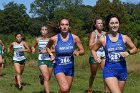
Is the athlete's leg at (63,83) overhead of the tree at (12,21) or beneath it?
beneath

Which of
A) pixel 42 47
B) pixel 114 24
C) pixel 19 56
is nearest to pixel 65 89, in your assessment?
pixel 114 24

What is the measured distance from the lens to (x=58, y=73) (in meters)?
8.55

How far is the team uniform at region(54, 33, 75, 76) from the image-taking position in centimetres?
851

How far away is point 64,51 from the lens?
27.9ft

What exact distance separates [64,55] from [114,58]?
1.44m

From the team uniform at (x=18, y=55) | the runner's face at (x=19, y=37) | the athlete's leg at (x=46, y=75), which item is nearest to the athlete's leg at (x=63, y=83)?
the athlete's leg at (x=46, y=75)

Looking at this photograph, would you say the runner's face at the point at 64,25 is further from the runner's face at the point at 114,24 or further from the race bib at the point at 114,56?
the race bib at the point at 114,56

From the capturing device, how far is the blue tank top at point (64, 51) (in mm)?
8500

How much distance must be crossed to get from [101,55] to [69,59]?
2.26m

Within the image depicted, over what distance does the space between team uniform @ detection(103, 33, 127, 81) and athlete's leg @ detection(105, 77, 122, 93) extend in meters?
0.09

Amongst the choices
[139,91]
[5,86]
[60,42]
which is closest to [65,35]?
[60,42]

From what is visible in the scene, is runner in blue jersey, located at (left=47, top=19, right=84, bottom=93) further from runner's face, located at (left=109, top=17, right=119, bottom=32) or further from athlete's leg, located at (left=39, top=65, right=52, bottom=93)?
athlete's leg, located at (left=39, top=65, right=52, bottom=93)

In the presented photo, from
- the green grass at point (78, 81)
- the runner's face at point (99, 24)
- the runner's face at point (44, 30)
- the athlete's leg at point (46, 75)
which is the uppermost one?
the runner's face at point (99, 24)

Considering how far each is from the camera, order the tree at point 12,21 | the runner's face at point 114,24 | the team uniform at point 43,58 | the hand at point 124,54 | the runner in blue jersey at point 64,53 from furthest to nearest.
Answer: the tree at point 12,21 → the team uniform at point 43,58 → the runner in blue jersey at point 64,53 → the runner's face at point 114,24 → the hand at point 124,54
